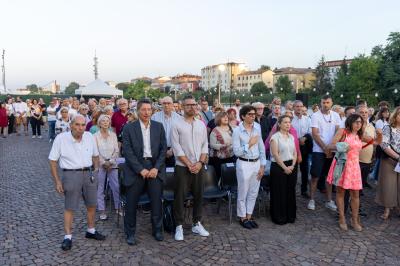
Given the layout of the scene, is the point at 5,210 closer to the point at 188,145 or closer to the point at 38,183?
the point at 38,183

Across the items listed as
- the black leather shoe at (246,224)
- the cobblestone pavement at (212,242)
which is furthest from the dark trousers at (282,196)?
the black leather shoe at (246,224)

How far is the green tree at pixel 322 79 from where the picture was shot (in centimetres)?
6800

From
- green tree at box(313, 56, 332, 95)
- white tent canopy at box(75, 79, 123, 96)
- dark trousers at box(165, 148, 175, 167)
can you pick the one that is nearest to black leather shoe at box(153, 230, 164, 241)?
dark trousers at box(165, 148, 175, 167)

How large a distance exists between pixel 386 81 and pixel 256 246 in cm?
5181

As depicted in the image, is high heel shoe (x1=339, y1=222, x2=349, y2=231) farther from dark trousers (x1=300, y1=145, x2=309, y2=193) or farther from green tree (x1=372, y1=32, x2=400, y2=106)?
green tree (x1=372, y1=32, x2=400, y2=106)

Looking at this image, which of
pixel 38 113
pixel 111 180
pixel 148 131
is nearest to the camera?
pixel 148 131

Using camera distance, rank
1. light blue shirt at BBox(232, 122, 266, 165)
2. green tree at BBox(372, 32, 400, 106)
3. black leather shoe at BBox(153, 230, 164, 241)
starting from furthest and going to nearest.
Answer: green tree at BBox(372, 32, 400, 106) < light blue shirt at BBox(232, 122, 266, 165) < black leather shoe at BBox(153, 230, 164, 241)

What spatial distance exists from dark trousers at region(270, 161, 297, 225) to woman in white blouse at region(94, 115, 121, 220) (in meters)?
2.43

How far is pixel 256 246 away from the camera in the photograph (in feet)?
14.1

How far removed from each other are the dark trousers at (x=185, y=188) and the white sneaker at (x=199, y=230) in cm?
14

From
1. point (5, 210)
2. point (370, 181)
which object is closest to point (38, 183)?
point (5, 210)

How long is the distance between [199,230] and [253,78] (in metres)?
118

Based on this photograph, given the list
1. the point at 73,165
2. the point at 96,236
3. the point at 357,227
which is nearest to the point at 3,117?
the point at 96,236

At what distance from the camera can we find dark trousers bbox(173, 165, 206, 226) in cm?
447
